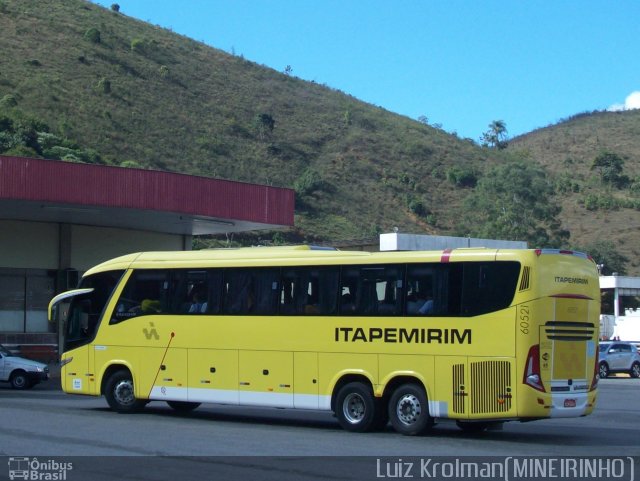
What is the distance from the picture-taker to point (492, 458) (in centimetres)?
1388

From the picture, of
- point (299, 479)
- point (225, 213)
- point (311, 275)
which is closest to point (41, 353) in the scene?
point (225, 213)

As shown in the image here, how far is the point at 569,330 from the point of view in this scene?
16.3 m

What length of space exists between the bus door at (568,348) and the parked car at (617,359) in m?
27.2

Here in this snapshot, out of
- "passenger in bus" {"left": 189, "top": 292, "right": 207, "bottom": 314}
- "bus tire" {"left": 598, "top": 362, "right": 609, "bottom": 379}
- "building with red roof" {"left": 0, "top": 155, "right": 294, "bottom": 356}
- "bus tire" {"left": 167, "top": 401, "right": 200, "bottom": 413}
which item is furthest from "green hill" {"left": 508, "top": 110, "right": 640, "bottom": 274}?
"passenger in bus" {"left": 189, "top": 292, "right": 207, "bottom": 314}

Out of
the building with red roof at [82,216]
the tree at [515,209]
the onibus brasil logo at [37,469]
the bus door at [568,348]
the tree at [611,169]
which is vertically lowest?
the onibus brasil logo at [37,469]

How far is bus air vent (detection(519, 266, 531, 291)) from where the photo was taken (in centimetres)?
1595

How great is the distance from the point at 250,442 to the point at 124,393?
5929 mm

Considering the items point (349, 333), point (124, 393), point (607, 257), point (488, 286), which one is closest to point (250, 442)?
point (349, 333)

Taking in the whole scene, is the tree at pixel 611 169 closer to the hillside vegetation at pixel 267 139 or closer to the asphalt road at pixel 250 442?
the hillside vegetation at pixel 267 139

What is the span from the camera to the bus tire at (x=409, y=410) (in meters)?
16.7

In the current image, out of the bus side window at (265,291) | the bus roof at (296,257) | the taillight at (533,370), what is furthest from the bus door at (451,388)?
the bus side window at (265,291)

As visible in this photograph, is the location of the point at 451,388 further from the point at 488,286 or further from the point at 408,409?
the point at 488,286

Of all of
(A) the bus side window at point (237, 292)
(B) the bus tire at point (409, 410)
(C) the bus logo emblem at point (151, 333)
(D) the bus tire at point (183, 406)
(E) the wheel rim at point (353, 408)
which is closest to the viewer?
(B) the bus tire at point (409, 410)

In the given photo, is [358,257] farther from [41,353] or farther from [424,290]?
[41,353]
